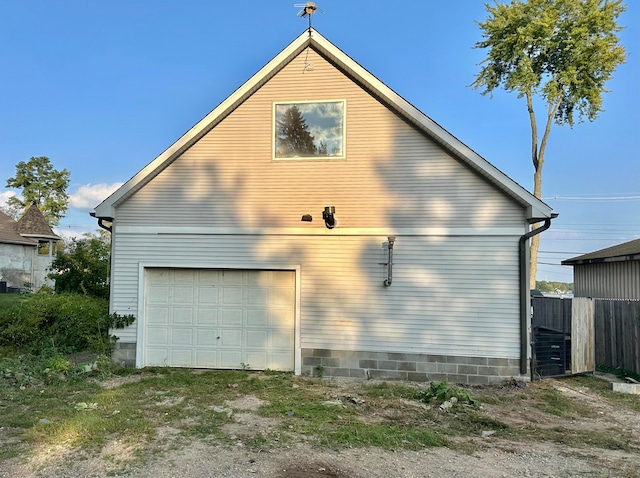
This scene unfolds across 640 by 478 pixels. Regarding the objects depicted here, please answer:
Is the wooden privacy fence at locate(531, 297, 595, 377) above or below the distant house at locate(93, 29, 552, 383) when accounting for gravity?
below

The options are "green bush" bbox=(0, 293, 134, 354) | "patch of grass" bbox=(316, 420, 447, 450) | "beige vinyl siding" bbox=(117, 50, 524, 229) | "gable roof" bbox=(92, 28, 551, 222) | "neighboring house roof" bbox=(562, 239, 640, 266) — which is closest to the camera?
"patch of grass" bbox=(316, 420, 447, 450)

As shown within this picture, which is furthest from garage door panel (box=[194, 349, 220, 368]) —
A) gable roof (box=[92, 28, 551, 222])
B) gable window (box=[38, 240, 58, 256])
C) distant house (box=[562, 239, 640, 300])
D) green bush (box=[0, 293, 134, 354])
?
gable window (box=[38, 240, 58, 256])

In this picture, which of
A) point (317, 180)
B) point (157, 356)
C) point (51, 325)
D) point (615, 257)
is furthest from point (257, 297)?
point (615, 257)

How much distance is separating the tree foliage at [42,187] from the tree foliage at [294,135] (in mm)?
46030

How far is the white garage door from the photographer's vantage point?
876 cm

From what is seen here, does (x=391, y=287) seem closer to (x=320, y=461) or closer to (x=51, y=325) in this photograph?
(x=320, y=461)

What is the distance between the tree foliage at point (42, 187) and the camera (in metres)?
45.5

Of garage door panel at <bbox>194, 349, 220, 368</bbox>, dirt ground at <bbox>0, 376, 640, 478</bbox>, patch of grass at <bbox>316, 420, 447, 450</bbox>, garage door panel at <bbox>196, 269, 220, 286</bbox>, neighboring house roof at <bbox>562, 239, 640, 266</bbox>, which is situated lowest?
dirt ground at <bbox>0, 376, 640, 478</bbox>

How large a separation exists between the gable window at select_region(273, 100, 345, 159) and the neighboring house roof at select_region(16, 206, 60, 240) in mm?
Answer: 26340

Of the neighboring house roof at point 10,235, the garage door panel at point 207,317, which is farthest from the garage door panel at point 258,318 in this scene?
the neighboring house roof at point 10,235

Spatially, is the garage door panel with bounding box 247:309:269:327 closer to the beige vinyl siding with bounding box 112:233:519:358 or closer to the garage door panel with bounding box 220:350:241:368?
the garage door panel with bounding box 220:350:241:368

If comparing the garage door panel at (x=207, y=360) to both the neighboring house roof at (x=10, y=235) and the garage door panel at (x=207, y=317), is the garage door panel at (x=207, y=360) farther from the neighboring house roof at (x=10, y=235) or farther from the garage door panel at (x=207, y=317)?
the neighboring house roof at (x=10, y=235)

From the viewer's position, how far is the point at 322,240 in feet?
28.1

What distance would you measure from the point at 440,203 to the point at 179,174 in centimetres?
526
